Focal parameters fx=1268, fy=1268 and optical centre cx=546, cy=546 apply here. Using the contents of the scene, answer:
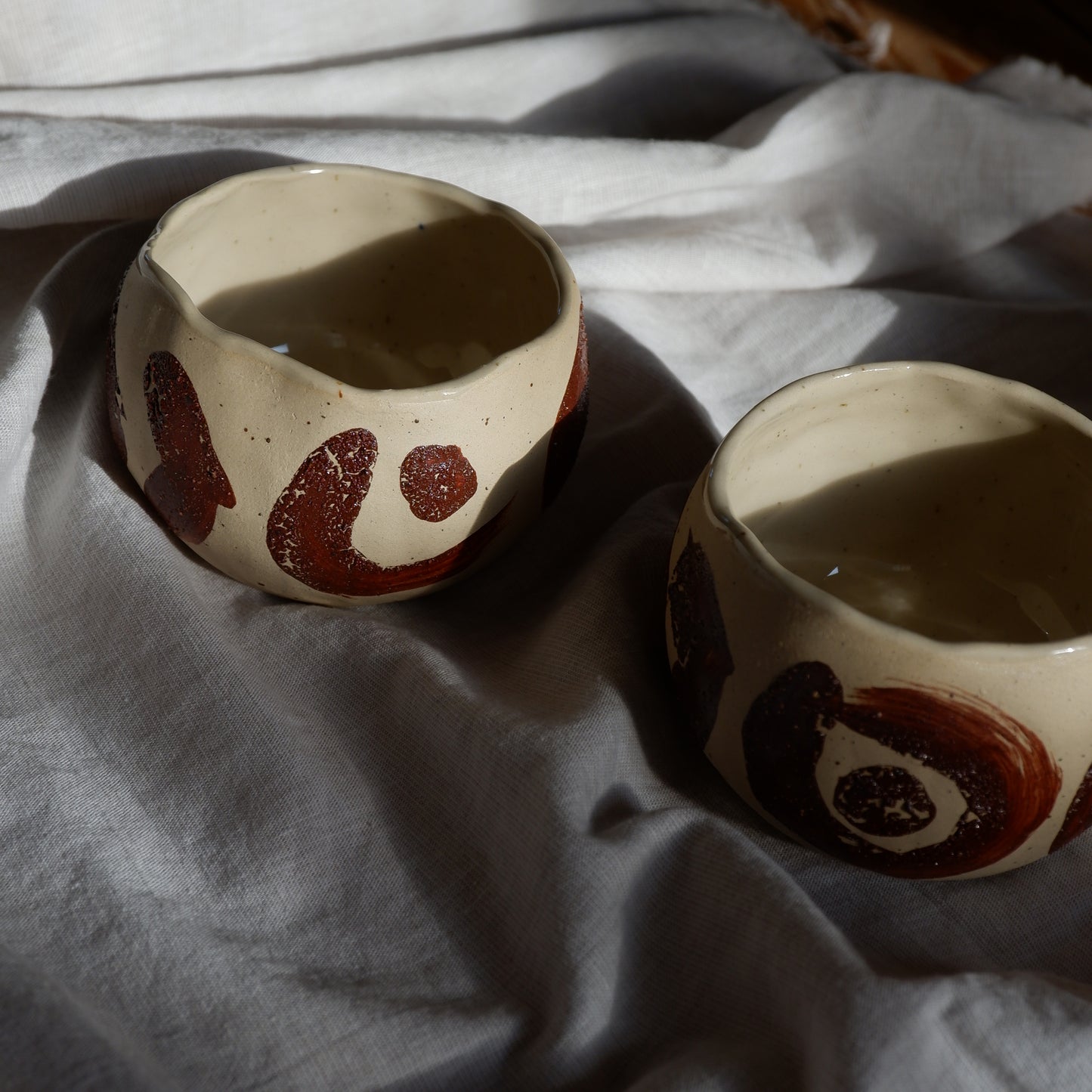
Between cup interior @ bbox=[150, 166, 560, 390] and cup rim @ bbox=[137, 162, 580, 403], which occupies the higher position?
→ cup rim @ bbox=[137, 162, 580, 403]

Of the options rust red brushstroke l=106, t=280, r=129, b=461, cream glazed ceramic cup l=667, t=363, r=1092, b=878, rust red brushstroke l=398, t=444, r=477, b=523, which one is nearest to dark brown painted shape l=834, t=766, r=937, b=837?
cream glazed ceramic cup l=667, t=363, r=1092, b=878

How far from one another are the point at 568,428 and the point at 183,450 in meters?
0.19

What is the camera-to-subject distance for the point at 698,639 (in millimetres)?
557

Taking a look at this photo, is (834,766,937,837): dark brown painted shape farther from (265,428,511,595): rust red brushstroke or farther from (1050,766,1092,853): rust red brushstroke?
(265,428,511,595): rust red brushstroke

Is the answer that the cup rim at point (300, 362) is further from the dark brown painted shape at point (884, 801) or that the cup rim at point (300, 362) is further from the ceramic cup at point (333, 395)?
the dark brown painted shape at point (884, 801)

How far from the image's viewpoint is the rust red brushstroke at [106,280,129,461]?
25.0 inches

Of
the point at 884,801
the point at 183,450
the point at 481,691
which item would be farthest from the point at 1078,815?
the point at 183,450

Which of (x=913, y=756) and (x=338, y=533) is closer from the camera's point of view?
(x=913, y=756)

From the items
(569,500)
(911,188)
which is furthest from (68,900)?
(911,188)

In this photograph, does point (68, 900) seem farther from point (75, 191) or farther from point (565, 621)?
point (75, 191)

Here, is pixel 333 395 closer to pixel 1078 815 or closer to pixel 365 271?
pixel 365 271

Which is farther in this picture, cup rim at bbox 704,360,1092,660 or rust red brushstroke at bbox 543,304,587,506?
rust red brushstroke at bbox 543,304,587,506

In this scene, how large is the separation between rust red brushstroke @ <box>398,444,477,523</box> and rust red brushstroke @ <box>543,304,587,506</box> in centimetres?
6

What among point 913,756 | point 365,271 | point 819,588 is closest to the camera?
point 913,756
